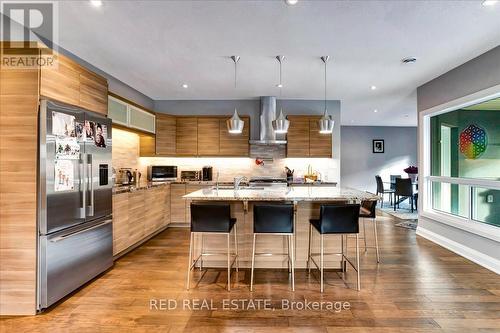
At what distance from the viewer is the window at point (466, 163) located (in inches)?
154

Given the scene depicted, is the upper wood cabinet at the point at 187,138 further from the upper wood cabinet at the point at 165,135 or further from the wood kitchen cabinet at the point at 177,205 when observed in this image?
the wood kitchen cabinet at the point at 177,205

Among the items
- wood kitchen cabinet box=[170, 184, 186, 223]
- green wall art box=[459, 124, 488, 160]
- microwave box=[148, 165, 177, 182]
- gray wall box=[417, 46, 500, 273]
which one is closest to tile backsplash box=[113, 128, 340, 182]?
microwave box=[148, 165, 177, 182]

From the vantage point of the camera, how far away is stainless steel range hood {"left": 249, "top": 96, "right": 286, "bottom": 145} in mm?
5918

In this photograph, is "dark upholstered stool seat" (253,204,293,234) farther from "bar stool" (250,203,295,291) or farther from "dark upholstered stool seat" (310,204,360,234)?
"dark upholstered stool seat" (310,204,360,234)

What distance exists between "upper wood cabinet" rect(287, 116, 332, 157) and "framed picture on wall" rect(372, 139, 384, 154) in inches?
221

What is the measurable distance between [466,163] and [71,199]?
5603mm

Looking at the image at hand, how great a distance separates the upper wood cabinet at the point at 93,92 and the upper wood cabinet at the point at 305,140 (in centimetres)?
373

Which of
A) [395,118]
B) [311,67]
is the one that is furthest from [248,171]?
[395,118]

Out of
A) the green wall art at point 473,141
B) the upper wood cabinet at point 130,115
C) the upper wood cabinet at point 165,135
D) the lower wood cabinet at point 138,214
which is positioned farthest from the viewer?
the upper wood cabinet at point 165,135

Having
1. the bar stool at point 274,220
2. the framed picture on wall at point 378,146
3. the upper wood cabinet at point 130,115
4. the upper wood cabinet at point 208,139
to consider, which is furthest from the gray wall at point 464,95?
the framed picture on wall at point 378,146

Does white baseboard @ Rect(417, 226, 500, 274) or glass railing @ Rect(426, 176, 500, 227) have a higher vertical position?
glass railing @ Rect(426, 176, 500, 227)

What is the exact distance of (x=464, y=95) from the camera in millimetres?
4125

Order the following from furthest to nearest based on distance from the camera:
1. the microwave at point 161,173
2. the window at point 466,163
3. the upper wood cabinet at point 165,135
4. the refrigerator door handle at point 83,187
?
1. the microwave at point 161,173
2. the upper wood cabinet at point 165,135
3. the window at point 466,163
4. the refrigerator door handle at point 83,187

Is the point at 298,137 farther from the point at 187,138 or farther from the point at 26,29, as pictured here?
the point at 26,29
